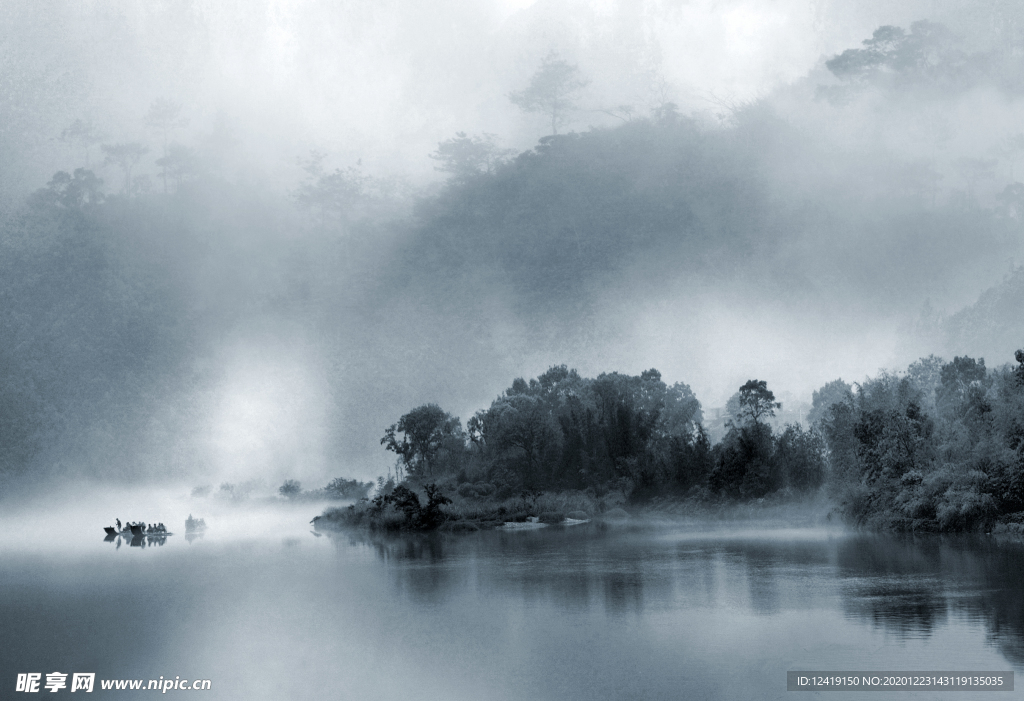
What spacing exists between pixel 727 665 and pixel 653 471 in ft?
183

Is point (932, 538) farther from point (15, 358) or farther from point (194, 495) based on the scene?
point (15, 358)

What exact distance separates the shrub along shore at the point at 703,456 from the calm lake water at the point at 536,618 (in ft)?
9.63

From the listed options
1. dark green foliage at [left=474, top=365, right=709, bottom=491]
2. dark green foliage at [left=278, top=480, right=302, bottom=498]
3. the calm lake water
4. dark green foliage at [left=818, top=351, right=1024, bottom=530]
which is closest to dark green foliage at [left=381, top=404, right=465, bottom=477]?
dark green foliage at [left=474, top=365, right=709, bottom=491]

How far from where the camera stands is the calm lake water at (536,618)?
70.8 ft

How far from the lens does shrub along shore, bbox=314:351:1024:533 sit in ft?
144

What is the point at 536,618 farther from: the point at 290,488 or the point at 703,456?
the point at 290,488

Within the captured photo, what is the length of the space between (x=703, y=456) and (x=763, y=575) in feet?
129

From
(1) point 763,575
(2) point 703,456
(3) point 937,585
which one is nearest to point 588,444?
(2) point 703,456

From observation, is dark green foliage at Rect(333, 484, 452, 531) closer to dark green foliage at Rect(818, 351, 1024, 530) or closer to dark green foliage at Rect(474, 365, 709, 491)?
dark green foliage at Rect(474, 365, 709, 491)

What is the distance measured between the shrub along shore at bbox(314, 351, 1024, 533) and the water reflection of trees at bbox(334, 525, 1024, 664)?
298 centimetres

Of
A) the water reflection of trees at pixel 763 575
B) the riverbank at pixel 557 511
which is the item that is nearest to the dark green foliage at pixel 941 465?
the water reflection of trees at pixel 763 575

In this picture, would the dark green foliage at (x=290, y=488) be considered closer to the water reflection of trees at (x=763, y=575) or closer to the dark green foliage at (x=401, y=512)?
the dark green foliage at (x=401, y=512)

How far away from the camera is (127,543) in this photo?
220 feet

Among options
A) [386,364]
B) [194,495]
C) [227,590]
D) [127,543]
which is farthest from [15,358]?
[227,590]
